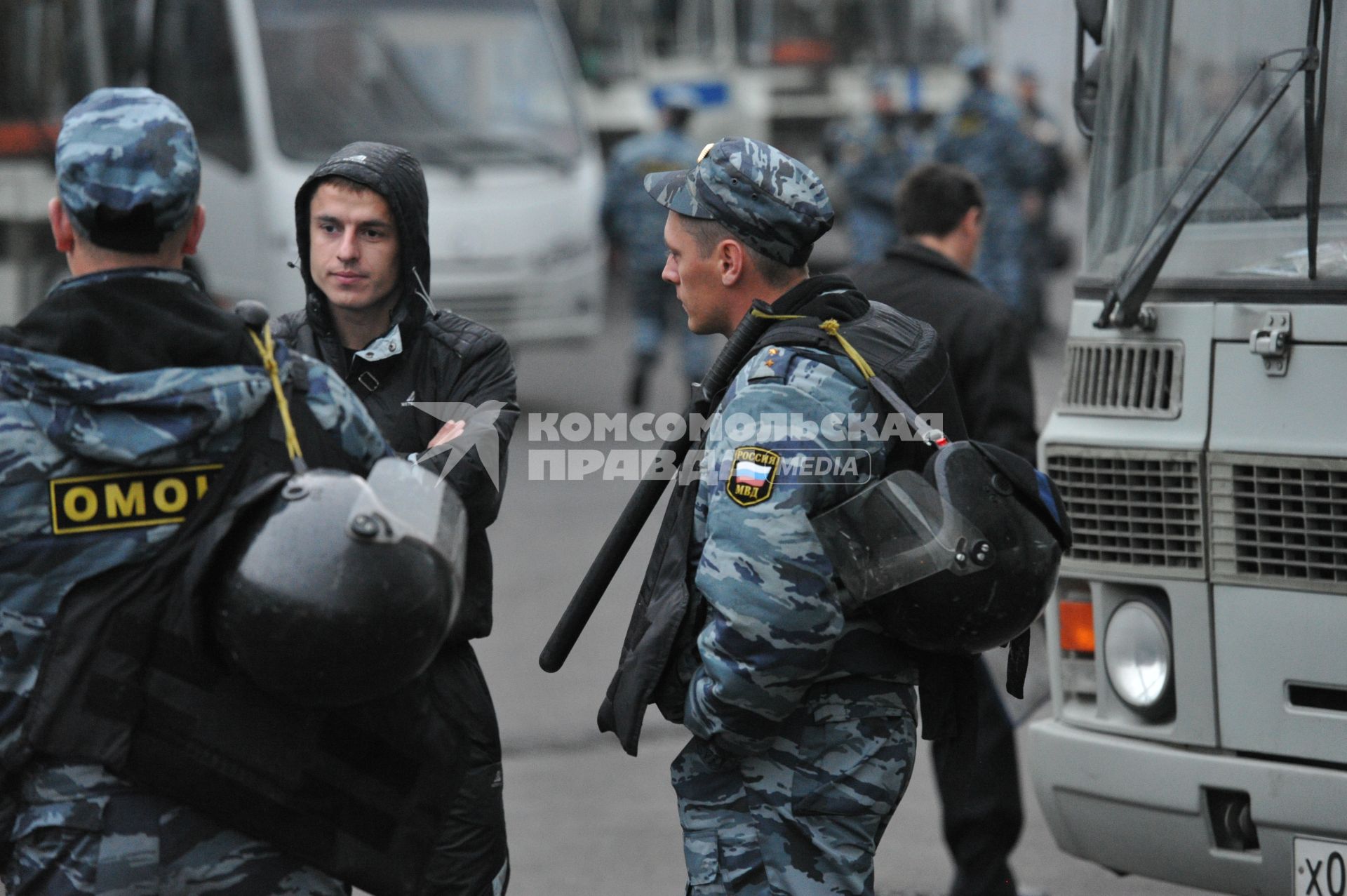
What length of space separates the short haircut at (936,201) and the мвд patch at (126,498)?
315 cm

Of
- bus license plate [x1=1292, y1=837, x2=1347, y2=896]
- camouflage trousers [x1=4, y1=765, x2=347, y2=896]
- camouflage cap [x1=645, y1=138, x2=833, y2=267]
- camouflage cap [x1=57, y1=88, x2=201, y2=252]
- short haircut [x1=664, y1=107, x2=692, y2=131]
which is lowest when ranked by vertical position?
bus license plate [x1=1292, y1=837, x2=1347, y2=896]

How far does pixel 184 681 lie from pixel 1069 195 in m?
18.4

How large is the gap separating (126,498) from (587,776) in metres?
3.97

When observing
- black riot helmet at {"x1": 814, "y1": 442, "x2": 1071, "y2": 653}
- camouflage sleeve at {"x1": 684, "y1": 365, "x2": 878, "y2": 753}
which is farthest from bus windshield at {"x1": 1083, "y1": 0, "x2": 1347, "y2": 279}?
camouflage sleeve at {"x1": 684, "y1": 365, "x2": 878, "y2": 753}

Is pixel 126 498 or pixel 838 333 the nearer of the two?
pixel 126 498

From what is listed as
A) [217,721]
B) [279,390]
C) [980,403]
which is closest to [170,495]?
[279,390]

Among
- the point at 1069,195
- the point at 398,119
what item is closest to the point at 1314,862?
the point at 398,119

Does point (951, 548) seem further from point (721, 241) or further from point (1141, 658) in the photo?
point (1141, 658)

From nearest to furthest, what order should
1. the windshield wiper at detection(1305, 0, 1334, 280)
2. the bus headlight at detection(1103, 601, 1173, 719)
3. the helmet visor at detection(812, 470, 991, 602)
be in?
the helmet visor at detection(812, 470, 991, 602) < the windshield wiper at detection(1305, 0, 1334, 280) < the bus headlight at detection(1103, 601, 1173, 719)

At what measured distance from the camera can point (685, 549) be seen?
3.22 meters

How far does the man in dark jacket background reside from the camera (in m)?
4.98

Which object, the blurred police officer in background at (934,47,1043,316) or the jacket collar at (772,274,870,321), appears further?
the blurred police officer in background at (934,47,1043,316)

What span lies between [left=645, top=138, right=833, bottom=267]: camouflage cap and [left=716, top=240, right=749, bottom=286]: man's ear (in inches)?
0.9

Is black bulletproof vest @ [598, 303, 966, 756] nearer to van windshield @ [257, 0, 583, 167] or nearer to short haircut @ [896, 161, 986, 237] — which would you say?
short haircut @ [896, 161, 986, 237]
